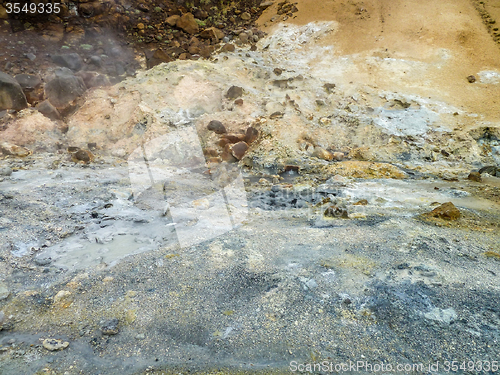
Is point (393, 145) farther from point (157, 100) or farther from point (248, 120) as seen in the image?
point (157, 100)

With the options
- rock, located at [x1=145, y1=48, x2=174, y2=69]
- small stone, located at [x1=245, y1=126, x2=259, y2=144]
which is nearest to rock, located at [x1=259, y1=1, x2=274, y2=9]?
rock, located at [x1=145, y1=48, x2=174, y2=69]

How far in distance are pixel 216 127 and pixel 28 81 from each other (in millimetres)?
3838

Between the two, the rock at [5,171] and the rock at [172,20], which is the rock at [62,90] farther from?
the rock at [172,20]

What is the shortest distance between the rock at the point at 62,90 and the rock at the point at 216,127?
2.80 m

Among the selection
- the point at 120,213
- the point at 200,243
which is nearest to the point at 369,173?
the point at 200,243

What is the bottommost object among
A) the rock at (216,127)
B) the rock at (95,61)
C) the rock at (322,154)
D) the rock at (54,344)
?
the rock at (322,154)

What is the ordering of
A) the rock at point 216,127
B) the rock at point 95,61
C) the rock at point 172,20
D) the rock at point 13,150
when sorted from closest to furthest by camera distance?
the rock at point 13,150 < the rock at point 216,127 < the rock at point 95,61 < the rock at point 172,20

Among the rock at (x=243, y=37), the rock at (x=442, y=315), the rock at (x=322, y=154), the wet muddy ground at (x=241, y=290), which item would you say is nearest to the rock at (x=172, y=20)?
the rock at (x=243, y=37)

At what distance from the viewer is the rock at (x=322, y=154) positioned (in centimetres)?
562

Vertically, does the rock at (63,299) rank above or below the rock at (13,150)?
below

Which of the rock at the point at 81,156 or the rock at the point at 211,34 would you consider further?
the rock at the point at 211,34

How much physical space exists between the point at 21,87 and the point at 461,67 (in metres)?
9.50

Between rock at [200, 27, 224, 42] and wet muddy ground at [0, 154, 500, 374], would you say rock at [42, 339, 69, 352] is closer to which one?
wet muddy ground at [0, 154, 500, 374]

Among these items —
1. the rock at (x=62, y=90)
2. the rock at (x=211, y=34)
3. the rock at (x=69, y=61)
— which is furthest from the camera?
the rock at (x=211, y=34)
